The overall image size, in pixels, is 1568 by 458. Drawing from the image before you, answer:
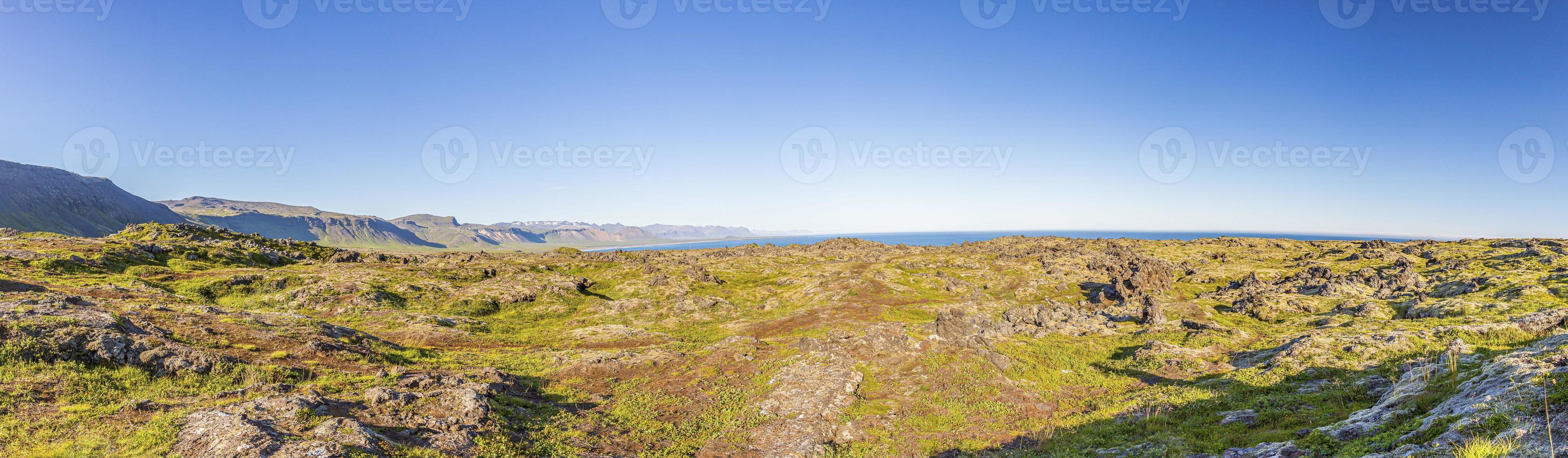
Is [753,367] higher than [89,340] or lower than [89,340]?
lower

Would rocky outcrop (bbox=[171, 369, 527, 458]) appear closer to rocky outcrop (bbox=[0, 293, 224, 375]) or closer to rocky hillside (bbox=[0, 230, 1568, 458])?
rocky hillside (bbox=[0, 230, 1568, 458])

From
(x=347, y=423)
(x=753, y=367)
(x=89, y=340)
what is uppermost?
(x=89, y=340)

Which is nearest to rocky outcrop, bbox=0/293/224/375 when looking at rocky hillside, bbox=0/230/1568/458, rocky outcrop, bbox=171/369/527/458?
rocky hillside, bbox=0/230/1568/458

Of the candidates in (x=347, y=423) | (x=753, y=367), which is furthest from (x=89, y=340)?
(x=753, y=367)

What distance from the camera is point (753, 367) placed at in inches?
1679

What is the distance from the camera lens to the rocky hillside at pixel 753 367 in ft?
62.1

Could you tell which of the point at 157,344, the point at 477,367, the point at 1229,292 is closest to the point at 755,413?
the point at 477,367

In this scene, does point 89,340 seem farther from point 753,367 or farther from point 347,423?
point 753,367

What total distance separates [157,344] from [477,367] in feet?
53.6

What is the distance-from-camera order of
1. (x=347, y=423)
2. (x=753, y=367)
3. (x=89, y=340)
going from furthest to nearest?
1. (x=753, y=367)
2. (x=89, y=340)
3. (x=347, y=423)

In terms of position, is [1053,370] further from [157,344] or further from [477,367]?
[157,344]

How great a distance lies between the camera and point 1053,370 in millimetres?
40969

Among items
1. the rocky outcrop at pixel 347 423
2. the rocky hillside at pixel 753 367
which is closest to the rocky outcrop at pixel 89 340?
the rocky hillside at pixel 753 367

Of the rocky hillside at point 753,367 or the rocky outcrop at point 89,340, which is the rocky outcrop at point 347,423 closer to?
the rocky hillside at point 753,367
